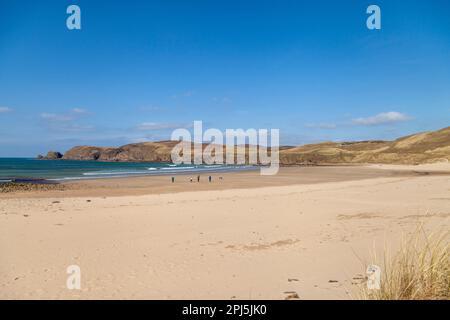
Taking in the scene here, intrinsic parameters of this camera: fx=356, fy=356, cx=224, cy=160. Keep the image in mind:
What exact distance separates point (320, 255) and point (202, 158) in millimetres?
134604

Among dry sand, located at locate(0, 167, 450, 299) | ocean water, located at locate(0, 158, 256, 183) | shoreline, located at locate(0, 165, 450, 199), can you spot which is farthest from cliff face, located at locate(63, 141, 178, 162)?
dry sand, located at locate(0, 167, 450, 299)

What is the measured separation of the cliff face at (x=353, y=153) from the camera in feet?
279

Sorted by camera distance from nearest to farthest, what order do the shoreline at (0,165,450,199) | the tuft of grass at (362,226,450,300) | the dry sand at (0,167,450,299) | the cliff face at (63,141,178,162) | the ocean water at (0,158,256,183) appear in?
the tuft of grass at (362,226,450,300)
the dry sand at (0,167,450,299)
the shoreline at (0,165,450,199)
the ocean water at (0,158,256,183)
the cliff face at (63,141,178,162)

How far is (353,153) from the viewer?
11050cm

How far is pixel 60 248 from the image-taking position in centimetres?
814

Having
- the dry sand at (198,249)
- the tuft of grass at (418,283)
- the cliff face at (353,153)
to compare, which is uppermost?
the cliff face at (353,153)

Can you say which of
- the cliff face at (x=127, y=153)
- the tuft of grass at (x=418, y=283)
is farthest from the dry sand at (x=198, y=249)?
the cliff face at (x=127, y=153)

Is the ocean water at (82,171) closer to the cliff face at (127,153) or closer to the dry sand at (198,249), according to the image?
the dry sand at (198,249)

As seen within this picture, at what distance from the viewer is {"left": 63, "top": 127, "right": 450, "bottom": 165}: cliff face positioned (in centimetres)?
8494

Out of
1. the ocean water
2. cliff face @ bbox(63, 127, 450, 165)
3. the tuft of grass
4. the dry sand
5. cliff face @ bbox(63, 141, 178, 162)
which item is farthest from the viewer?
cliff face @ bbox(63, 141, 178, 162)

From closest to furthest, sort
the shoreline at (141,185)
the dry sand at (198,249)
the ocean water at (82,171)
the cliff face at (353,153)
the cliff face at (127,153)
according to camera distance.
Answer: the dry sand at (198,249)
the shoreline at (141,185)
the ocean water at (82,171)
the cliff face at (353,153)
the cliff face at (127,153)

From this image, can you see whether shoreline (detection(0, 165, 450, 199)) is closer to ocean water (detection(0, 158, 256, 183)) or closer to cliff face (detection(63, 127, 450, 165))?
ocean water (detection(0, 158, 256, 183))
